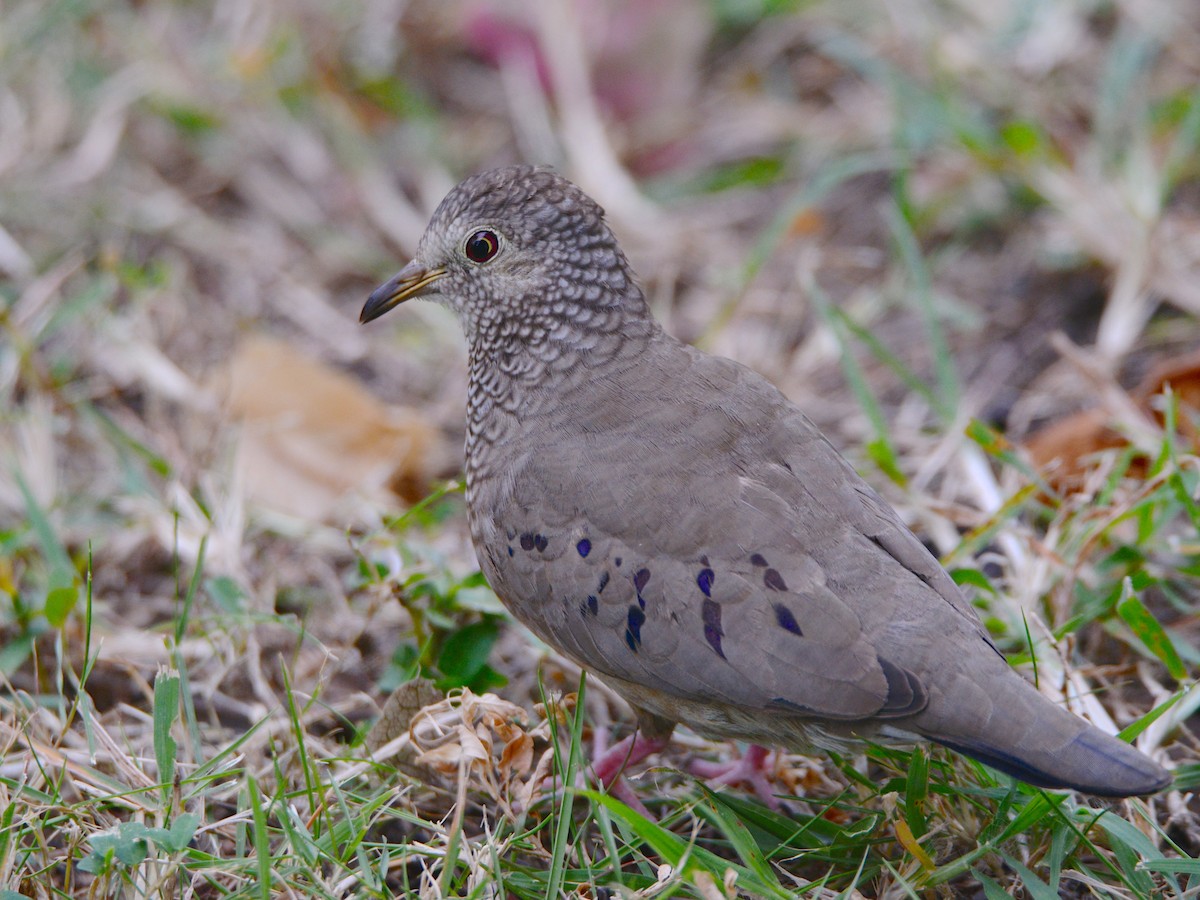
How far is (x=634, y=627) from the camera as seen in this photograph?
303 centimetres

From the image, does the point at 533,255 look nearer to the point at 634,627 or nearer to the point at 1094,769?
the point at 634,627

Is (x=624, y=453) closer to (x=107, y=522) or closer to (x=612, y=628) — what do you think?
(x=612, y=628)

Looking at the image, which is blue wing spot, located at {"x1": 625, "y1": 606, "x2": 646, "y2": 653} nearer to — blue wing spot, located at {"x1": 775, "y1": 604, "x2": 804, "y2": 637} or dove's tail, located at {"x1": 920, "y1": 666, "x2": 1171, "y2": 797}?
blue wing spot, located at {"x1": 775, "y1": 604, "x2": 804, "y2": 637}

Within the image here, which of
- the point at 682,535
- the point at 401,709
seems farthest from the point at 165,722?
the point at 682,535

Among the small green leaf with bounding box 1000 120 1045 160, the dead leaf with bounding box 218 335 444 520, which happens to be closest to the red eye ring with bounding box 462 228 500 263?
the dead leaf with bounding box 218 335 444 520

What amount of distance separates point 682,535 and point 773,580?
23 cm

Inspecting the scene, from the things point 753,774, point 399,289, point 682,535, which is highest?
point 399,289

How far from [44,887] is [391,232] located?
12.2 ft

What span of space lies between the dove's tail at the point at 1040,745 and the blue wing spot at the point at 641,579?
68 cm

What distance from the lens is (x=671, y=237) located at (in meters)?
→ 5.97

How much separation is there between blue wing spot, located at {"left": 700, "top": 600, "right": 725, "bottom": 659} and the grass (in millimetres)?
368

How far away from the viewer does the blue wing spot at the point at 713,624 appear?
9.68 feet

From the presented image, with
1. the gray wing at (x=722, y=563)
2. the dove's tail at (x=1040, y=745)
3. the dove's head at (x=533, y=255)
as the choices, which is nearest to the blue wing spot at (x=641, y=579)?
the gray wing at (x=722, y=563)

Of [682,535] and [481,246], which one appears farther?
[481,246]
